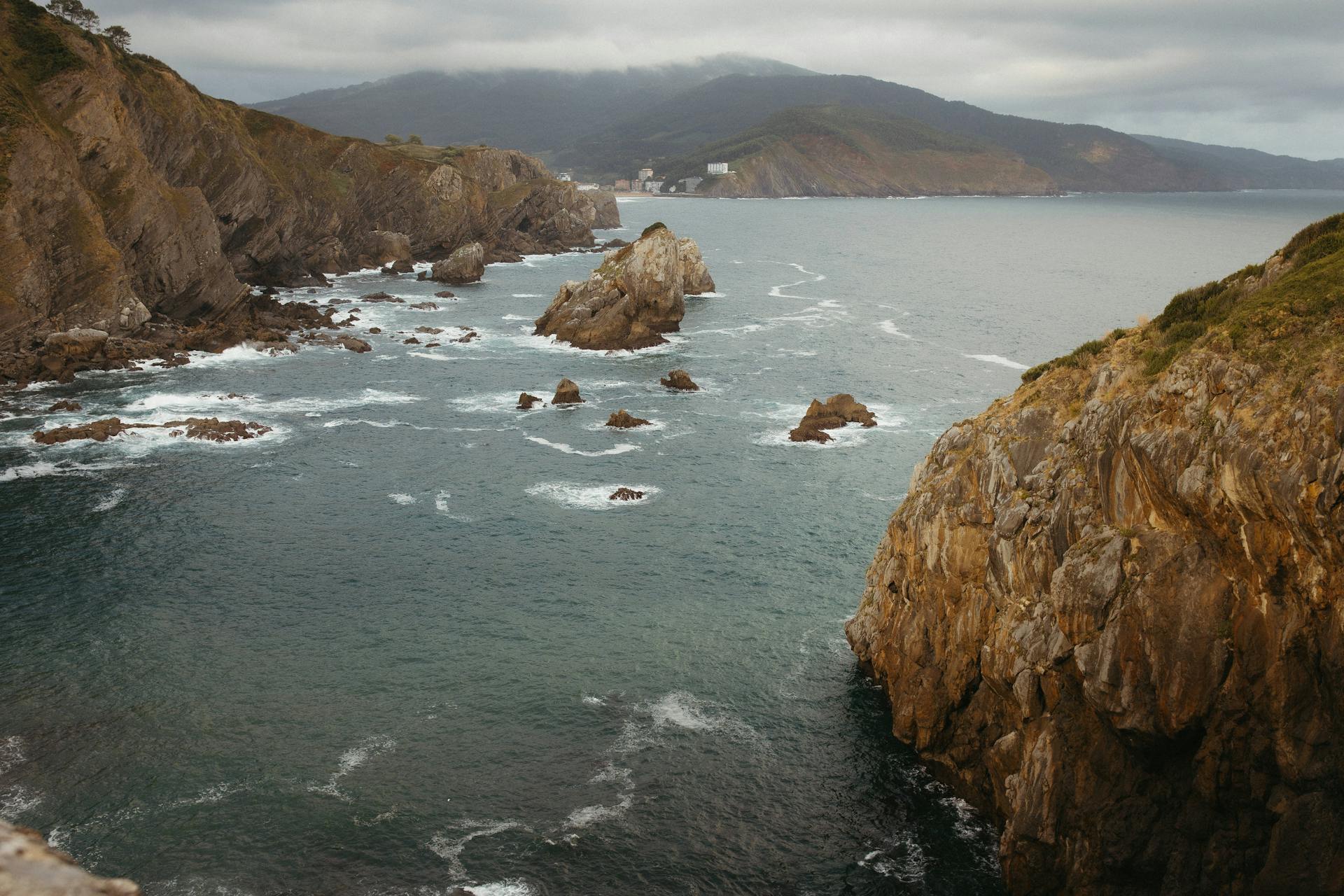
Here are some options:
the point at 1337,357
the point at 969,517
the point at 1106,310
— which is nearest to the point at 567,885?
the point at 969,517

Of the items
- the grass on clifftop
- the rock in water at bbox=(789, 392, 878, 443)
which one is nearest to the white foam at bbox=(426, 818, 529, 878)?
the grass on clifftop

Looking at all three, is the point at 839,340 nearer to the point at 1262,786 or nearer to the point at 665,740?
the point at 665,740

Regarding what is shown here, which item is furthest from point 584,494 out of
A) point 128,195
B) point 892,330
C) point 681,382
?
point 892,330

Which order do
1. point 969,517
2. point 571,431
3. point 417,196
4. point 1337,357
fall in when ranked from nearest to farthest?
point 1337,357 < point 969,517 < point 571,431 < point 417,196

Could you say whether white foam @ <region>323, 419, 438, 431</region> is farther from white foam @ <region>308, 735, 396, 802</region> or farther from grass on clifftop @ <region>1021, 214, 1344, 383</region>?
grass on clifftop @ <region>1021, 214, 1344, 383</region>

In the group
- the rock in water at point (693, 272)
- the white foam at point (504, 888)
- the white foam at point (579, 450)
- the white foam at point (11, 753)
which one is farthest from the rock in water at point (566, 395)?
the rock in water at point (693, 272)

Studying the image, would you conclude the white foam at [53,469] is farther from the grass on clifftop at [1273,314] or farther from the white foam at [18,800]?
the grass on clifftop at [1273,314]
